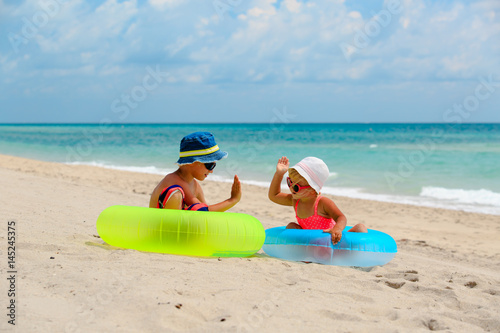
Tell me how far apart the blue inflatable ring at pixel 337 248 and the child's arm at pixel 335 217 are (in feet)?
0.22

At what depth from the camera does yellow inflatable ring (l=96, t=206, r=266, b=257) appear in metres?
4.04

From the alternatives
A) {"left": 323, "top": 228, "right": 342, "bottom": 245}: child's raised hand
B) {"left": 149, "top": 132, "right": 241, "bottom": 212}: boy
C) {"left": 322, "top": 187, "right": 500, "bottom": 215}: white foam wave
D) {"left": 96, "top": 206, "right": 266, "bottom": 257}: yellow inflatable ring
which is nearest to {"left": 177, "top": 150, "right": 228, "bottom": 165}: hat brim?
{"left": 149, "top": 132, "right": 241, "bottom": 212}: boy

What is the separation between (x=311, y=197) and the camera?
459cm

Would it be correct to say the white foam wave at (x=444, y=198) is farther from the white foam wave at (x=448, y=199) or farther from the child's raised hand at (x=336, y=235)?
the child's raised hand at (x=336, y=235)

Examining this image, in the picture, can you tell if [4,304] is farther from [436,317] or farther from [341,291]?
[436,317]

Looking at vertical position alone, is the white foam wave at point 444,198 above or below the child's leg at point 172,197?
below

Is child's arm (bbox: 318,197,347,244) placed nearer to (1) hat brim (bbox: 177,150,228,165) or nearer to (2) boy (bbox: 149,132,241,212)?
(2) boy (bbox: 149,132,241,212)

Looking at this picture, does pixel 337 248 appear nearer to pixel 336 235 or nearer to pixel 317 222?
pixel 336 235

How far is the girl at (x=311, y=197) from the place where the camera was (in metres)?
4.45

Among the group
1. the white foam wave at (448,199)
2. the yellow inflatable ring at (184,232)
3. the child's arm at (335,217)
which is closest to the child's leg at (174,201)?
the yellow inflatable ring at (184,232)

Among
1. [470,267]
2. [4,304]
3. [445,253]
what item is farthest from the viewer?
[445,253]

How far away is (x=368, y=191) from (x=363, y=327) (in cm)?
1091

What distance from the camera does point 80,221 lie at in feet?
18.9

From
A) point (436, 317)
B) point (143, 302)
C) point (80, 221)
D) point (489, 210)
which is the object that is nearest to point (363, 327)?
point (436, 317)
